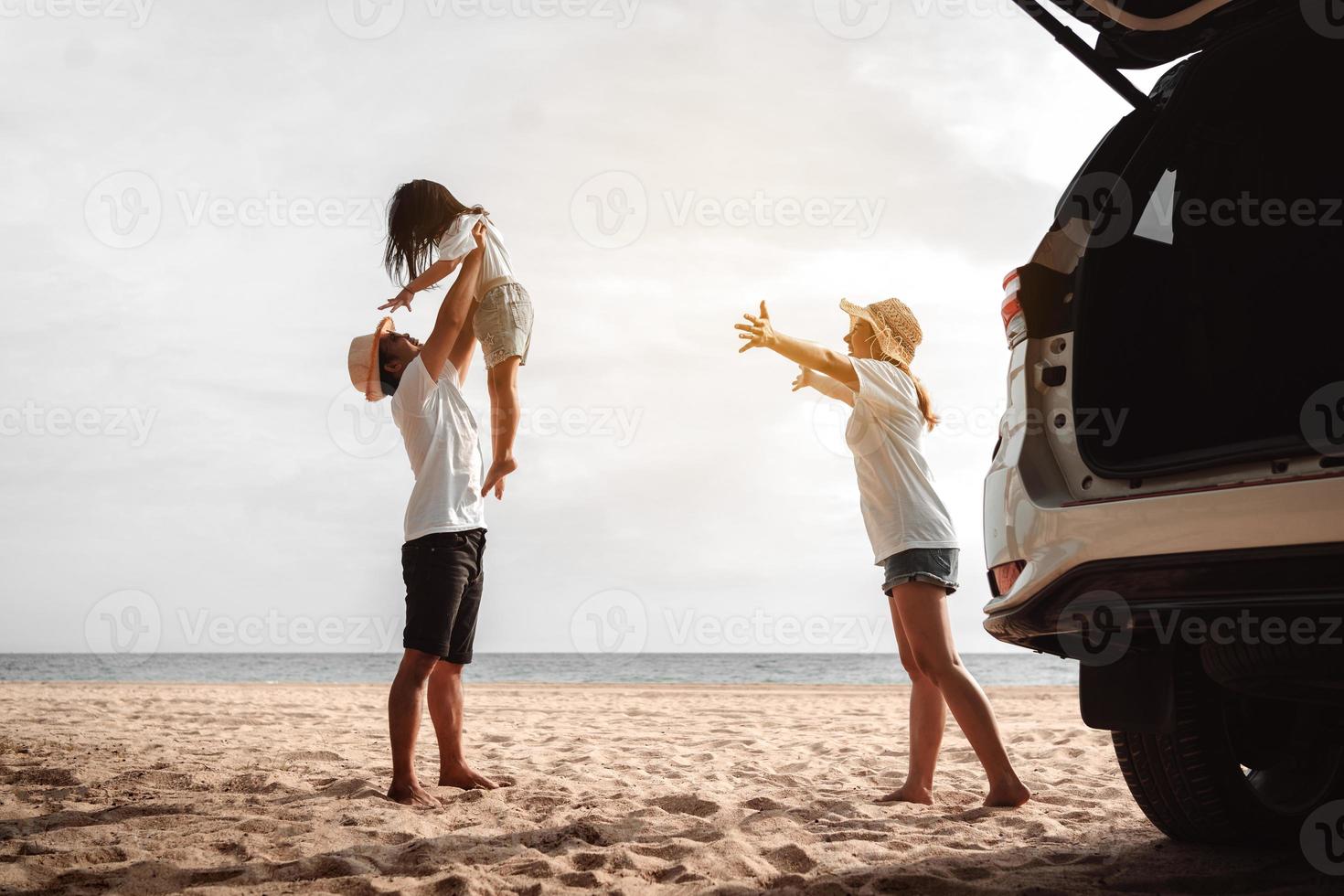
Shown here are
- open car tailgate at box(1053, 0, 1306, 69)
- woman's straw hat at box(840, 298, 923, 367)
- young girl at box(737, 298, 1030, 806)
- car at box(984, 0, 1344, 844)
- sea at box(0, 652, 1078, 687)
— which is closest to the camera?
car at box(984, 0, 1344, 844)

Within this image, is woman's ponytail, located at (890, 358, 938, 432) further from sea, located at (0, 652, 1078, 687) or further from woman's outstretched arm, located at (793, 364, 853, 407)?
sea, located at (0, 652, 1078, 687)

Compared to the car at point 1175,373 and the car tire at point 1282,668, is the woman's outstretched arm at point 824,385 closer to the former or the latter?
the car at point 1175,373

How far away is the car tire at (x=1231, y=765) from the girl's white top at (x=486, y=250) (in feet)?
9.06

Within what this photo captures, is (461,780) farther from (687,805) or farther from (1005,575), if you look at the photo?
(1005,575)

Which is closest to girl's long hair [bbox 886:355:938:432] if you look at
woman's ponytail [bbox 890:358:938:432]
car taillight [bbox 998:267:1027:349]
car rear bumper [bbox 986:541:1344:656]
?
woman's ponytail [bbox 890:358:938:432]

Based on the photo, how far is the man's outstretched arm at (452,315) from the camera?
3895mm

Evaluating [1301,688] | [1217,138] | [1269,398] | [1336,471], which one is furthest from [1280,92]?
[1301,688]

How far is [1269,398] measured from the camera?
265 centimetres

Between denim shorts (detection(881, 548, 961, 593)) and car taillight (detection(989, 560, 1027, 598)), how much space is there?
1.09 metres

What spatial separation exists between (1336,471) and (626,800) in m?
2.81

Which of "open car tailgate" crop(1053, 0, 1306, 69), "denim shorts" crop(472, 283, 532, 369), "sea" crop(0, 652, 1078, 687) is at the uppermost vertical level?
"open car tailgate" crop(1053, 0, 1306, 69)

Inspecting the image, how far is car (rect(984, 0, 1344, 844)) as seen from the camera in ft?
7.19

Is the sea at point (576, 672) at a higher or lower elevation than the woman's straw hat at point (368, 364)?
lower

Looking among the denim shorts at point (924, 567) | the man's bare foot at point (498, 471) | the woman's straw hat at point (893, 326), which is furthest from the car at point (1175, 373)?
the man's bare foot at point (498, 471)
